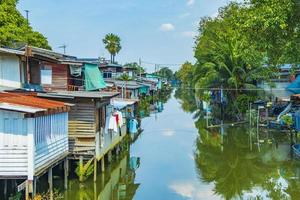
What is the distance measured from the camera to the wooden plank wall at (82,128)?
692 inches

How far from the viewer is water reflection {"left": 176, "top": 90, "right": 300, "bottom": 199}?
56.2 ft

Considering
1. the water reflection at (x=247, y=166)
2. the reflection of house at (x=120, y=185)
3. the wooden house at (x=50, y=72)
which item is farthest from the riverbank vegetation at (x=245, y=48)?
the wooden house at (x=50, y=72)

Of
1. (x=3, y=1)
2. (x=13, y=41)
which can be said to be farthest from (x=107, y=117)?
(x=3, y=1)

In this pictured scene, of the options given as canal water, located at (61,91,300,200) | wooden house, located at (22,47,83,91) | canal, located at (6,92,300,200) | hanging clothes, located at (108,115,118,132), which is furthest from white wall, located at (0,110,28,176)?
hanging clothes, located at (108,115,118,132)

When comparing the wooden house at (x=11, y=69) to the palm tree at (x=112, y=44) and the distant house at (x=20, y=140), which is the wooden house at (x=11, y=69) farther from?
the palm tree at (x=112, y=44)

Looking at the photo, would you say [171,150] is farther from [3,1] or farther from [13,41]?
[3,1]

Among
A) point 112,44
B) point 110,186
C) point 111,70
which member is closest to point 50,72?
point 110,186

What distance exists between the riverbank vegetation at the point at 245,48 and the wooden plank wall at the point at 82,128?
7.26 metres

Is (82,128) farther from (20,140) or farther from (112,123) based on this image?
(20,140)

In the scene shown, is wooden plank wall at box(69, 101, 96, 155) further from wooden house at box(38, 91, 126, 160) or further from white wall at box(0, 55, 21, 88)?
white wall at box(0, 55, 21, 88)

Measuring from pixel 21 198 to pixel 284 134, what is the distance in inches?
862

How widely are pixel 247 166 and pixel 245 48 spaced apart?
20.4ft

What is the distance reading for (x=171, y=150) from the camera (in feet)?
88.0

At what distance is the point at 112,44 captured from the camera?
75938 millimetres
